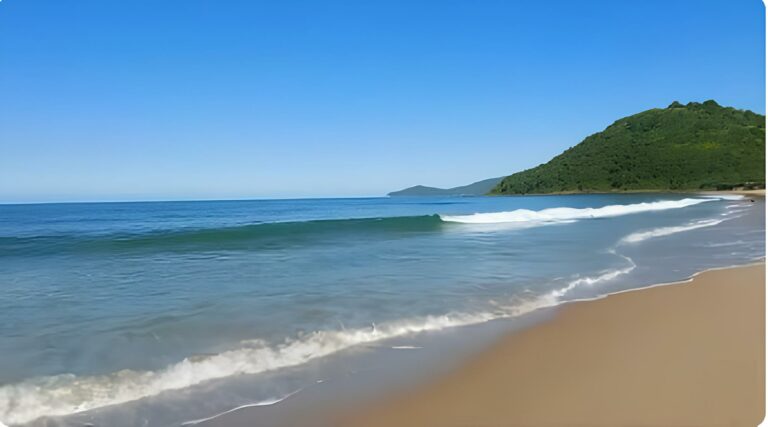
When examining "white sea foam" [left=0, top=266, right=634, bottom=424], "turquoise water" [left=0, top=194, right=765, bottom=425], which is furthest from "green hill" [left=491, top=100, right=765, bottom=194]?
"white sea foam" [left=0, top=266, right=634, bottom=424]

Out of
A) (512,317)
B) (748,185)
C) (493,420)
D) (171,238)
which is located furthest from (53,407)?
(748,185)

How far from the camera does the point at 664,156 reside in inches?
4129

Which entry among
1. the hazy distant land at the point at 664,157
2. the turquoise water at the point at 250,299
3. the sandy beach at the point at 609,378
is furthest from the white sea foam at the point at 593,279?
the hazy distant land at the point at 664,157

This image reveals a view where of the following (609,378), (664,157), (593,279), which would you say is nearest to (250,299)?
(609,378)

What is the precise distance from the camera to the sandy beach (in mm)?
3164

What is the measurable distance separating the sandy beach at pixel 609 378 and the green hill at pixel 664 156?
318 ft

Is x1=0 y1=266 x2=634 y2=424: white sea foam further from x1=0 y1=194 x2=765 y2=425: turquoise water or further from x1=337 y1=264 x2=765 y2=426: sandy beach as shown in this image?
x1=337 y1=264 x2=765 y2=426: sandy beach

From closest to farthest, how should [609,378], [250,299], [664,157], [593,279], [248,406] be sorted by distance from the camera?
[248,406], [609,378], [250,299], [593,279], [664,157]

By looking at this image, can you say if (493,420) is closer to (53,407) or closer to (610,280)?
(53,407)

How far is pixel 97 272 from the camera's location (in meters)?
10.3

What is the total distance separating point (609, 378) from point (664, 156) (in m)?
120

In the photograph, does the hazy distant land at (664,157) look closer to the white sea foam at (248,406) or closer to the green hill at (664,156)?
the green hill at (664,156)

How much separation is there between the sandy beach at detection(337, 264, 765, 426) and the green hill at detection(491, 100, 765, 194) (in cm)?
9678

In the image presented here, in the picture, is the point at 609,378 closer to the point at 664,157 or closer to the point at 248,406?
the point at 248,406
